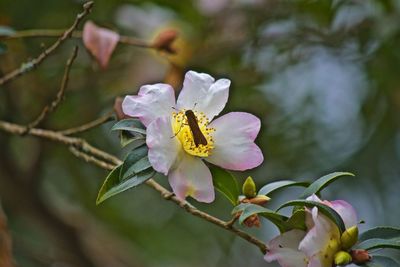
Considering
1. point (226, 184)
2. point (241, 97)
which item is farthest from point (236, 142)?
point (241, 97)

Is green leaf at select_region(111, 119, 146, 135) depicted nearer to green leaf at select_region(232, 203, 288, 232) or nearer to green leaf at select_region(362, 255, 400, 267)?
green leaf at select_region(232, 203, 288, 232)

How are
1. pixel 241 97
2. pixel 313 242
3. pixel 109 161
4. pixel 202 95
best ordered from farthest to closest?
pixel 241 97
pixel 109 161
pixel 202 95
pixel 313 242

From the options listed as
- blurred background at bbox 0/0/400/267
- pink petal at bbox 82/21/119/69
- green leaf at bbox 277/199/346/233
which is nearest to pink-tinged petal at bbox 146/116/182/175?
green leaf at bbox 277/199/346/233

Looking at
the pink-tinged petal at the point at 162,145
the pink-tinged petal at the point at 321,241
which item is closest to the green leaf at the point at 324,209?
the pink-tinged petal at the point at 321,241

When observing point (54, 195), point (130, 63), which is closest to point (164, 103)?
point (130, 63)

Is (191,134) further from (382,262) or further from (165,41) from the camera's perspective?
(165,41)
